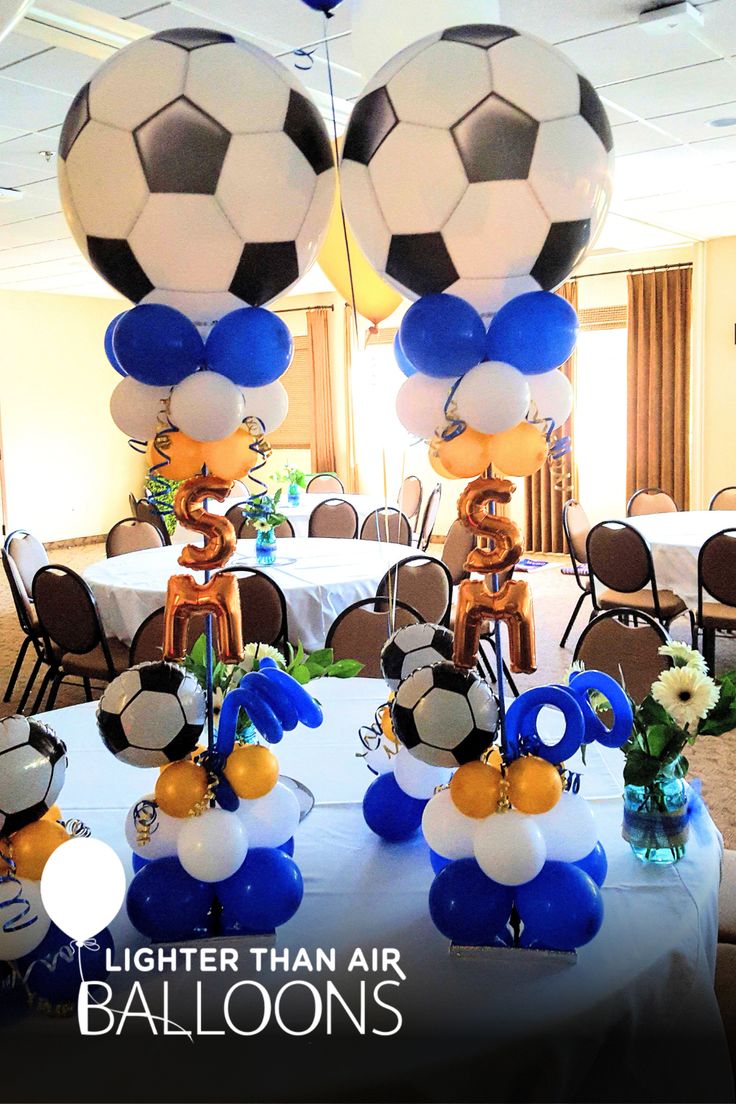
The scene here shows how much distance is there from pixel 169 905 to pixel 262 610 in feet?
8.57

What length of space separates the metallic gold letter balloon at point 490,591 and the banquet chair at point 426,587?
261cm

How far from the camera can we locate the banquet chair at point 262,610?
400 centimetres

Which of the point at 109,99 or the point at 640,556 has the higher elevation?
the point at 109,99

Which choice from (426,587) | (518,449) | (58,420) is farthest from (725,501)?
(58,420)

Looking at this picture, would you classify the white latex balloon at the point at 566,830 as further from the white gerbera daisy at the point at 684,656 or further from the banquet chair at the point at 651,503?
the banquet chair at the point at 651,503

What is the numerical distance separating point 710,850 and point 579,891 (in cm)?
40

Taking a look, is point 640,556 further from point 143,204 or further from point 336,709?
point 143,204

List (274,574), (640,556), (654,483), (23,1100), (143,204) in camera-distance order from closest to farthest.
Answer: (23,1100)
(143,204)
(274,574)
(640,556)
(654,483)

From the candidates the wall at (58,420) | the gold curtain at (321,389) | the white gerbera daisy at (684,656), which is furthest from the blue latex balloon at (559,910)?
the wall at (58,420)

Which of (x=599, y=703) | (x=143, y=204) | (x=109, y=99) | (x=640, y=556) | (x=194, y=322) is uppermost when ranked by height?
(x=109, y=99)

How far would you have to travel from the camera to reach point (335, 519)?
6816 millimetres

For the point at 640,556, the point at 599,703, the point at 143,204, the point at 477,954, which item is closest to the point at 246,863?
the point at 477,954

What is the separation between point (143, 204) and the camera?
4.51 ft

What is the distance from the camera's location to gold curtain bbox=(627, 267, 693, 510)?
8.54 metres
